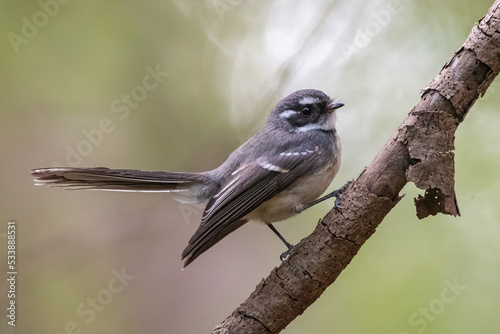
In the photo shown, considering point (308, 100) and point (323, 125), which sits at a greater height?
point (308, 100)

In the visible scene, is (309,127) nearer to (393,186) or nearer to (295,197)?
(295,197)

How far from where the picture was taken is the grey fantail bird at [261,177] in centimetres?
342

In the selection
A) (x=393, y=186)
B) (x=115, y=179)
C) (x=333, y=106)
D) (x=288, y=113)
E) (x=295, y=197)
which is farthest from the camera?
(x=288, y=113)

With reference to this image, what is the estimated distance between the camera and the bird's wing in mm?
3365

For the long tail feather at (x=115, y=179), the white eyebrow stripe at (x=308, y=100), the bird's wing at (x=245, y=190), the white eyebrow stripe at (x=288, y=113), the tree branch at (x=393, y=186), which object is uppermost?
the long tail feather at (x=115, y=179)

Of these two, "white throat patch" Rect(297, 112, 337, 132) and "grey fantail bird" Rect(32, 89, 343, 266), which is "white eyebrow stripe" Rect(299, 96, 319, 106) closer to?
"grey fantail bird" Rect(32, 89, 343, 266)

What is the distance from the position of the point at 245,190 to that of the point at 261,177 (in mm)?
151

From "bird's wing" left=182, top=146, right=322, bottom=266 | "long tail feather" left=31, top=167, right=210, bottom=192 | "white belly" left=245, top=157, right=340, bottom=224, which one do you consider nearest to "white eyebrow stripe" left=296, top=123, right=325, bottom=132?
"bird's wing" left=182, top=146, right=322, bottom=266

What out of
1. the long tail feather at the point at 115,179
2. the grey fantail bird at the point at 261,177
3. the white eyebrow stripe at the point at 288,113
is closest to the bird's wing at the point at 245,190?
the grey fantail bird at the point at 261,177

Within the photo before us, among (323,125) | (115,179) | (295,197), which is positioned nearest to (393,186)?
(295,197)

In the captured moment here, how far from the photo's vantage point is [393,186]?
274 centimetres

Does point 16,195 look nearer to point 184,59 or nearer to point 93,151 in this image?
point 93,151

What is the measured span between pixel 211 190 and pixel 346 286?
1.38m

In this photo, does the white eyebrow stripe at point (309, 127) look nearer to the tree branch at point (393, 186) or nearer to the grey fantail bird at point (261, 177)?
the grey fantail bird at point (261, 177)
